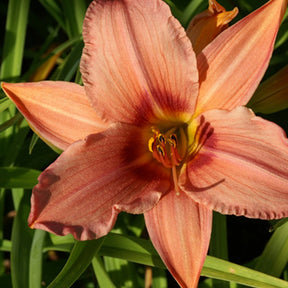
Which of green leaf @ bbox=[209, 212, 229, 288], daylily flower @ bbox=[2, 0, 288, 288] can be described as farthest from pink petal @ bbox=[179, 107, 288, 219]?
green leaf @ bbox=[209, 212, 229, 288]

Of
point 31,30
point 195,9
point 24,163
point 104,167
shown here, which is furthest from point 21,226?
point 31,30

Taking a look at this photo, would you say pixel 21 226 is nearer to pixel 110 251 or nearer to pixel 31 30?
pixel 110 251

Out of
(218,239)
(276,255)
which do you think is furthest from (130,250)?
(276,255)

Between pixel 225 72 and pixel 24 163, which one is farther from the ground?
pixel 225 72

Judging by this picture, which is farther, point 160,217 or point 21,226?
point 21,226

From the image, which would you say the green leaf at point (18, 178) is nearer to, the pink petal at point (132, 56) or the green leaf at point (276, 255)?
the pink petal at point (132, 56)

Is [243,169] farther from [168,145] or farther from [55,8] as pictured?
[55,8]
